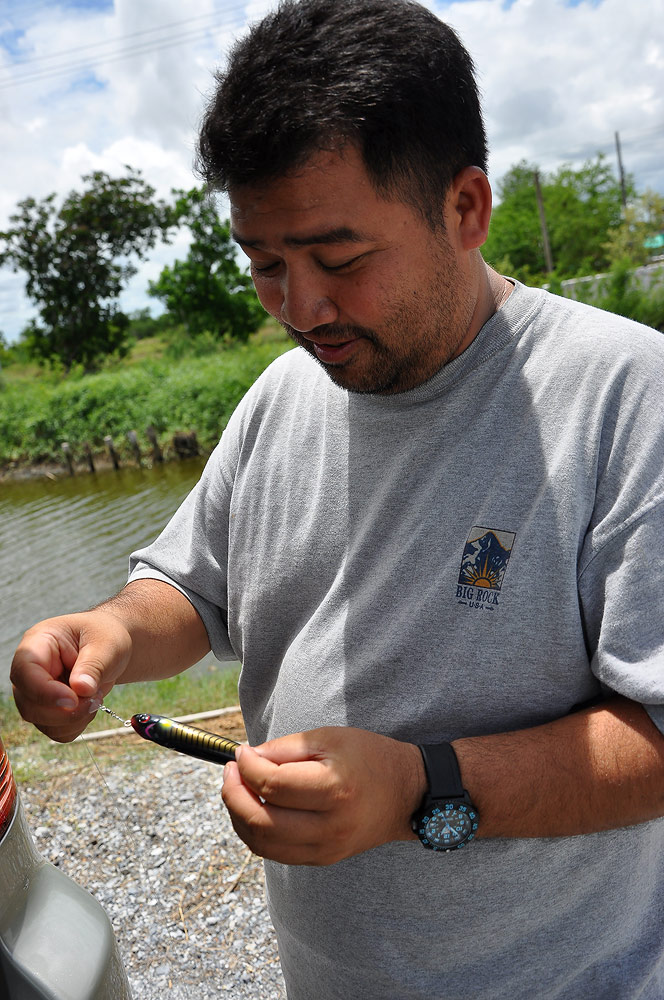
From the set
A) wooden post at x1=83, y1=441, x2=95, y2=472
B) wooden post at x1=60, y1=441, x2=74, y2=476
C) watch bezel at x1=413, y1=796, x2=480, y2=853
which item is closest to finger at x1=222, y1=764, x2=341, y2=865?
watch bezel at x1=413, y1=796, x2=480, y2=853

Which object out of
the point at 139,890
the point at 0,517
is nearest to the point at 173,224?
the point at 0,517

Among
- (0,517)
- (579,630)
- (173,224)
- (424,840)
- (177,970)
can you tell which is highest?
(173,224)

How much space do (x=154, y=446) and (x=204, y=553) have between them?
78.9ft

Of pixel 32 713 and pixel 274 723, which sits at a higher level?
pixel 32 713

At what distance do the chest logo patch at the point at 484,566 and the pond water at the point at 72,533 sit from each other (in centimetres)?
756

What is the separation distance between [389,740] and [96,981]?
2.16 feet

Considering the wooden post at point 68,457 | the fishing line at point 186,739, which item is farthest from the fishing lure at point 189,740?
the wooden post at point 68,457

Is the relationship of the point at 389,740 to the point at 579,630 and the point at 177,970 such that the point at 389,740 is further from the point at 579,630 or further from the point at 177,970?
the point at 177,970

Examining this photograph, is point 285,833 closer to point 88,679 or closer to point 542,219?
point 88,679

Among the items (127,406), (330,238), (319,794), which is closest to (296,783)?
(319,794)

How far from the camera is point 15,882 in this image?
57.3 inches

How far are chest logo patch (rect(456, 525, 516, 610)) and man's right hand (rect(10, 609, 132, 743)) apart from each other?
0.78m

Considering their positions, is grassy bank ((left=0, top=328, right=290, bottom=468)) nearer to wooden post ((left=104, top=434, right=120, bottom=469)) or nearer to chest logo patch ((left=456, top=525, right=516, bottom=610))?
wooden post ((left=104, top=434, right=120, bottom=469))

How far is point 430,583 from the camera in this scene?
158 cm
